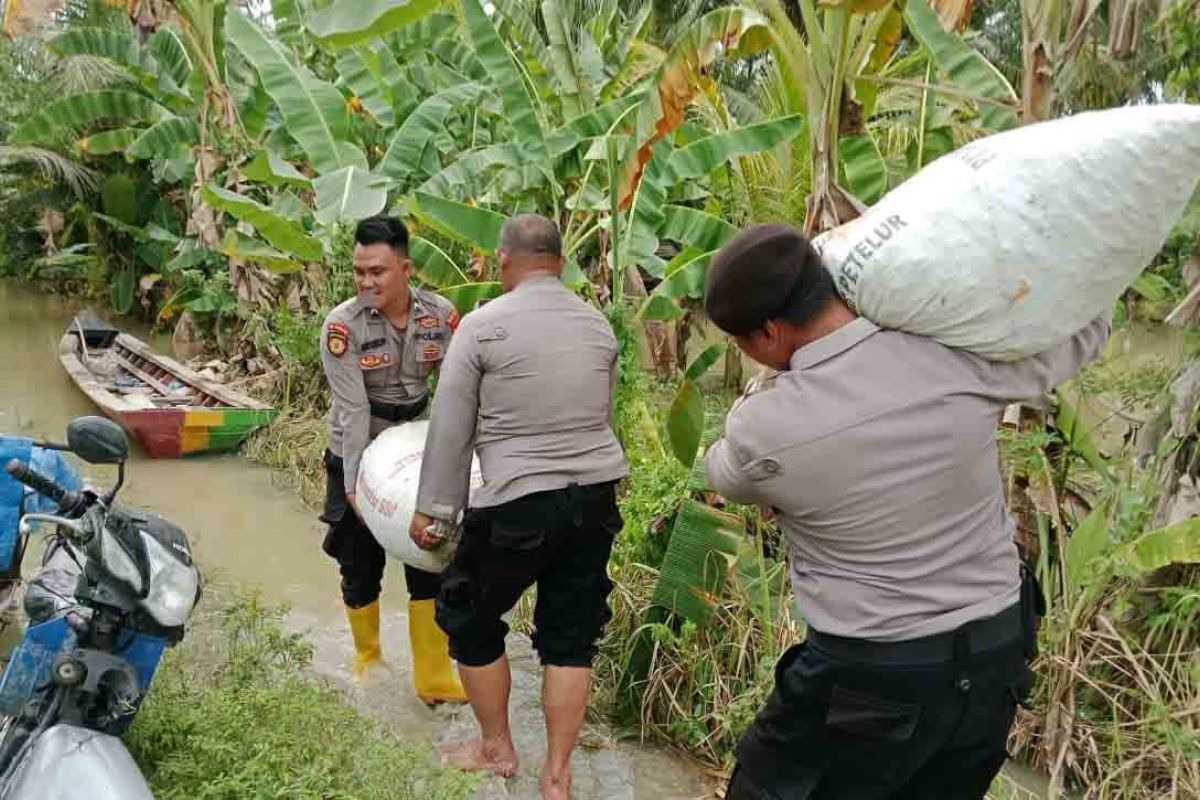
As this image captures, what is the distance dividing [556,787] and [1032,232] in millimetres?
2155

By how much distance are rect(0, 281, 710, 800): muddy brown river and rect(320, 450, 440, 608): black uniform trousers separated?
0.45 metres

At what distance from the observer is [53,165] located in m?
13.5

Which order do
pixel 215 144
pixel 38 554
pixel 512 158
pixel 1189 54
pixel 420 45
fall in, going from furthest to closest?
1. pixel 215 144
2. pixel 420 45
3. pixel 512 158
4. pixel 38 554
5. pixel 1189 54

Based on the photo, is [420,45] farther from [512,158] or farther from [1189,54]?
[1189,54]

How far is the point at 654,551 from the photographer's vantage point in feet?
12.3

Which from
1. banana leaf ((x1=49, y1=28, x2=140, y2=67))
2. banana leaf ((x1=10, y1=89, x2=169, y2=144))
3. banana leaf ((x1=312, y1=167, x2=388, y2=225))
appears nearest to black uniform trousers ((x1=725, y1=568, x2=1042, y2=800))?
banana leaf ((x1=312, y1=167, x2=388, y2=225))

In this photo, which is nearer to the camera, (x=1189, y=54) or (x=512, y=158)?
(x=1189, y=54)

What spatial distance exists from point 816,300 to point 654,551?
215 cm

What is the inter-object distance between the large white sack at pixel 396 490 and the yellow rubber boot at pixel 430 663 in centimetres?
57

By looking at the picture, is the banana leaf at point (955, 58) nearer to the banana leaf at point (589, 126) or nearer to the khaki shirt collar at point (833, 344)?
the banana leaf at point (589, 126)

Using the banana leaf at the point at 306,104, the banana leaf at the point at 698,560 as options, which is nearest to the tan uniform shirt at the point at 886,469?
the banana leaf at the point at 698,560

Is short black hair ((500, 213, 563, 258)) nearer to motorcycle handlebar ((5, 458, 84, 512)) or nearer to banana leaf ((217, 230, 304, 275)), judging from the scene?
motorcycle handlebar ((5, 458, 84, 512))

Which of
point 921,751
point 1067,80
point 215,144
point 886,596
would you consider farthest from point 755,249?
point 215,144

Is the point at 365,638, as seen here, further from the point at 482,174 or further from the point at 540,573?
the point at 482,174
